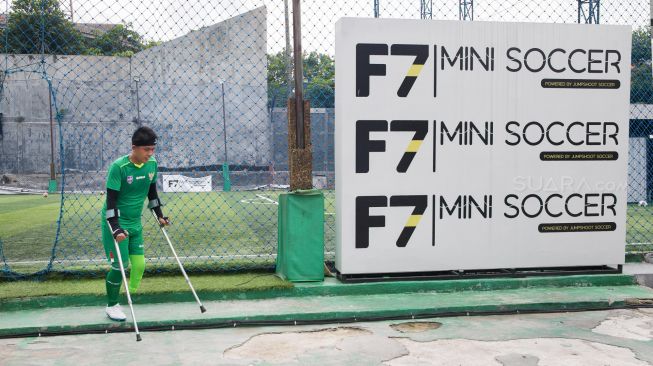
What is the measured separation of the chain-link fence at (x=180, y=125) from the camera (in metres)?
7.98

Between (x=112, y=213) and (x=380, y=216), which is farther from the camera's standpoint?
(x=380, y=216)

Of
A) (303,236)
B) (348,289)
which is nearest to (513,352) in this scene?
(348,289)

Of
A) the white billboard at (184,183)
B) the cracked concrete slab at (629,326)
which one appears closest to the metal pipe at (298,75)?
the cracked concrete slab at (629,326)

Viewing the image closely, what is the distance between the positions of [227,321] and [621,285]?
475 cm

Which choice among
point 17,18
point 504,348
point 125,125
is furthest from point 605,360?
point 125,125

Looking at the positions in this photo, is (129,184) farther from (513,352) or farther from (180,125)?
(180,125)

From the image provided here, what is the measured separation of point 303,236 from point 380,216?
2.98 ft

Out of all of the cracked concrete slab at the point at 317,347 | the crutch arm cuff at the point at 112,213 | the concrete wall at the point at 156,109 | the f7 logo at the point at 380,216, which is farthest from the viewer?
the concrete wall at the point at 156,109

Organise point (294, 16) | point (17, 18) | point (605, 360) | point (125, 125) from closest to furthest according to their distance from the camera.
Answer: point (605, 360), point (294, 16), point (17, 18), point (125, 125)

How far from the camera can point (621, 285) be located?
7766 millimetres

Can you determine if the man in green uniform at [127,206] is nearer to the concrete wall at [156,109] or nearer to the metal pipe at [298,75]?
the metal pipe at [298,75]

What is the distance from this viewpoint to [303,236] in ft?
A: 23.9

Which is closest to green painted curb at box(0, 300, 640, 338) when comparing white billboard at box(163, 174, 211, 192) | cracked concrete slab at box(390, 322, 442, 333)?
cracked concrete slab at box(390, 322, 442, 333)

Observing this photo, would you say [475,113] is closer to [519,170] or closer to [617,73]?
[519,170]
